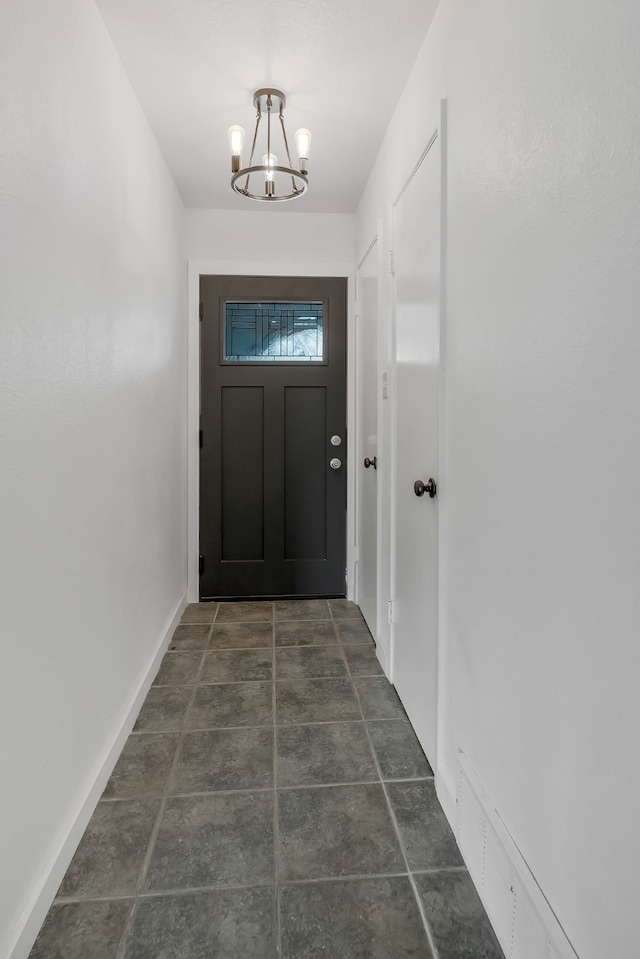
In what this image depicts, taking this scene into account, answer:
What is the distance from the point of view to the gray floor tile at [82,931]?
1141mm

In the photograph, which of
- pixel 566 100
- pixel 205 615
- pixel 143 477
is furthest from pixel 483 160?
pixel 205 615

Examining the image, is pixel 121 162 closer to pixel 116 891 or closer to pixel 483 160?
pixel 483 160

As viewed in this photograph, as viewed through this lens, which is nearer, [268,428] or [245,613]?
[245,613]

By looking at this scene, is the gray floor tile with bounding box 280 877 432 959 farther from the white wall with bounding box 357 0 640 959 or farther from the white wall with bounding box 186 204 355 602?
the white wall with bounding box 186 204 355 602

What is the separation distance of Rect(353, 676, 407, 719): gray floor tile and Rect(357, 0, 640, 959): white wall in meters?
0.58

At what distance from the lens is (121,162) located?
1939 mm

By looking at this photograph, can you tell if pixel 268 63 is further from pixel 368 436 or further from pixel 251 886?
pixel 251 886

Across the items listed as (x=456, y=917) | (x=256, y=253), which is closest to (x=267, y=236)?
(x=256, y=253)

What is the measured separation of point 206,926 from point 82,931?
0.27 metres

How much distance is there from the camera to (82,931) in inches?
46.8

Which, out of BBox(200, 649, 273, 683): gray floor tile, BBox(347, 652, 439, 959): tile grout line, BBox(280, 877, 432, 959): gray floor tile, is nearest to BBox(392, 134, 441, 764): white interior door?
BBox(347, 652, 439, 959): tile grout line

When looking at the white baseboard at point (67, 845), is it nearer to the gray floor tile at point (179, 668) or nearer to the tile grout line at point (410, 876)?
the gray floor tile at point (179, 668)

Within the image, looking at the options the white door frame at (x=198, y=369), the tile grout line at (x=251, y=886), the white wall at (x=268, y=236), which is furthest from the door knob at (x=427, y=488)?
the white wall at (x=268, y=236)

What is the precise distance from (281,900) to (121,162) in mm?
2289
